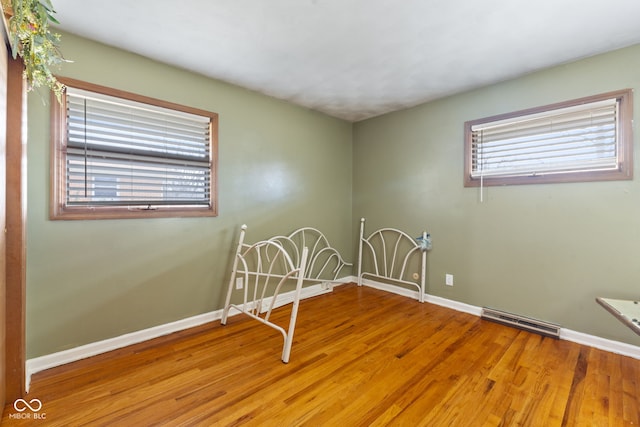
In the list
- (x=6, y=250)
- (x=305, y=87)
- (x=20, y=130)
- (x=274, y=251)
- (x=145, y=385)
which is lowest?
(x=145, y=385)

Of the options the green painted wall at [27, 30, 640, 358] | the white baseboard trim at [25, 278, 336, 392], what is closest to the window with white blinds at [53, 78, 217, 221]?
the green painted wall at [27, 30, 640, 358]

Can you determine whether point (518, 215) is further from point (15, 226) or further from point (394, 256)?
point (15, 226)

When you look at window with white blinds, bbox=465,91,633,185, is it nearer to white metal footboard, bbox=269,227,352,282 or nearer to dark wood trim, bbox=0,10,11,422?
white metal footboard, bbox=269,227,352,282

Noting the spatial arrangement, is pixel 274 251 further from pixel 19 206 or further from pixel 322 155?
pixel 19 206

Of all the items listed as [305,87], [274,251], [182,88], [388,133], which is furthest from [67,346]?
[388,133]

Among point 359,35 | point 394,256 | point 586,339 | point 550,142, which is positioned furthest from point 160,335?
point 550,142

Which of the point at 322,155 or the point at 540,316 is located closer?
the point at 540,316

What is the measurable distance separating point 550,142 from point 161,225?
3.33 meters

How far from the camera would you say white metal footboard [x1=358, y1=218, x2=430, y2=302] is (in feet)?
10.5

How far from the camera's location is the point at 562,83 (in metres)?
2.31

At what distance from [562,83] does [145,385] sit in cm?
374

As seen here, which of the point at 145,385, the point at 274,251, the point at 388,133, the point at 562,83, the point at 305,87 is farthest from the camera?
the point at 388,133

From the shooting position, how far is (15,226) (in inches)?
57.1

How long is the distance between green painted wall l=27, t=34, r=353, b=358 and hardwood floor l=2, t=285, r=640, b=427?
279 mm
